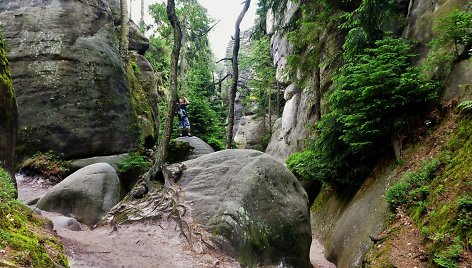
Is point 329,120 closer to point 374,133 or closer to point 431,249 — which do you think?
point 374,133

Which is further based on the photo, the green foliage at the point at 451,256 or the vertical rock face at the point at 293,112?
the vertical rock face at the point at 293,112

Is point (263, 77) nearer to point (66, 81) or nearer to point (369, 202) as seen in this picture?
point (66, 81)

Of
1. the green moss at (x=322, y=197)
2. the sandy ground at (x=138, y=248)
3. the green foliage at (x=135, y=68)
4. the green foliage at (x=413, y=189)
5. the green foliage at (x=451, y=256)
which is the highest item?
the green foliage at (x=135, y=68)

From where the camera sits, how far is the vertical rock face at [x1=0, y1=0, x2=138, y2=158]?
12891 mm

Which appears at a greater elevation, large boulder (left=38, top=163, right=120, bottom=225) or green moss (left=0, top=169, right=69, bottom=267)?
green moss (left=0, top=169, right=69, bottom=267)

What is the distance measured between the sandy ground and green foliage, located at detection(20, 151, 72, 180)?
5.64 m

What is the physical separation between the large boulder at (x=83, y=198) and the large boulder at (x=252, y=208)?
92.4 inches

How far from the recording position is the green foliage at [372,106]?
697 cm

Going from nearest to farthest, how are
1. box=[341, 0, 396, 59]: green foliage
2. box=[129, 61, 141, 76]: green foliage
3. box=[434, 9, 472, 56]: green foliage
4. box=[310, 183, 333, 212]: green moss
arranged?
1. box=[434, 9, 472, 56]: green foliage
2. box=[341, 0, 396, 59]: green foliage
3. box=[310, 183, 333, 212]: green moss
4. box=[129, 61, 141, 76]: green foliage

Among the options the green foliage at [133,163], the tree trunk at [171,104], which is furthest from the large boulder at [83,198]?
the green foliage at [133,163]

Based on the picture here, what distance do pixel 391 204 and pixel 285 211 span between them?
2026 millimetres

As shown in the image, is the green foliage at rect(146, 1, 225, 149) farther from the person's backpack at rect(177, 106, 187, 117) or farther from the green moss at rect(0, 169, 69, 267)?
the green moss at rect(0, 169, 69, 267)

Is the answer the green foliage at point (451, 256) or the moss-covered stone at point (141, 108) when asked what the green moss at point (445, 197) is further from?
the moss-covered stone at point (141, 108)

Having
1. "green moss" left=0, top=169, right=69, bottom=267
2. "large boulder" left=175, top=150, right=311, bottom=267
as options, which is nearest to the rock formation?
"large boulder" left=175, top=150, right=311, bottom=267
